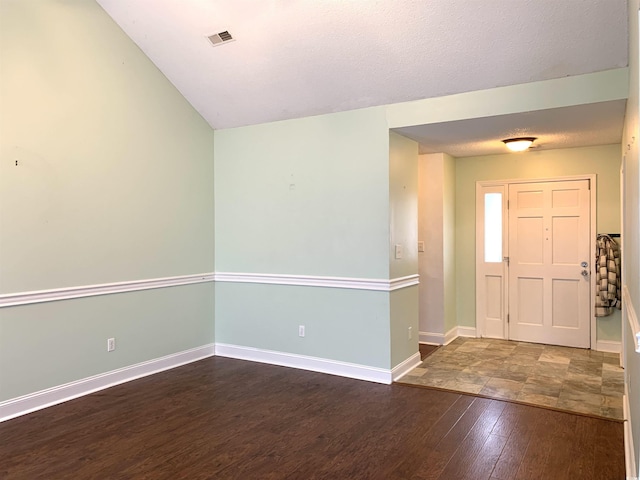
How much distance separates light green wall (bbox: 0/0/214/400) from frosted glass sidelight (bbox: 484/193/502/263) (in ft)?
11.3

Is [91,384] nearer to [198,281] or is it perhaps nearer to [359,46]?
[198,281]

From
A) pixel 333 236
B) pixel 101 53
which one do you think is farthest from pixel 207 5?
pixel 333 236

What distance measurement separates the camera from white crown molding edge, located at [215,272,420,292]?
423 cm

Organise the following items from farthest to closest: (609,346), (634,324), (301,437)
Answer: (609,346), (301,437), (634,324)

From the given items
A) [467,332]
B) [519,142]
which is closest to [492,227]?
[467,332]

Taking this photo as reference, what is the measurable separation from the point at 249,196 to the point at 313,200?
790 mm

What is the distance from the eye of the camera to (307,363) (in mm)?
4602

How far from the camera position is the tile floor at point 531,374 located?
371 centimetres

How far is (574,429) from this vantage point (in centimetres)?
317

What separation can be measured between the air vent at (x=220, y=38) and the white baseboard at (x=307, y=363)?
2960 millimetres

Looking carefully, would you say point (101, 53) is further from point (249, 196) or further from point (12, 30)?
point (249, 196)

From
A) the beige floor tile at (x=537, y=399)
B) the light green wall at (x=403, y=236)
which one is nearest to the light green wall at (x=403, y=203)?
the light green wall at (x=403, y=236)

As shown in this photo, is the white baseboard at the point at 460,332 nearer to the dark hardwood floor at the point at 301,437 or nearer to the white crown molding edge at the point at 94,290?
the dark hardwood floor at the point at 301,437

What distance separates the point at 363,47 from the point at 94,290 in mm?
2935
